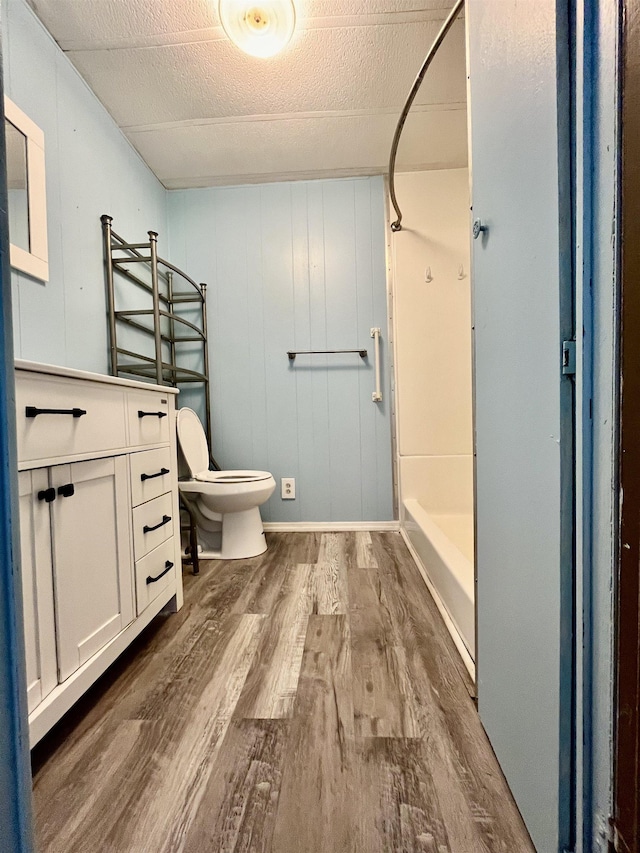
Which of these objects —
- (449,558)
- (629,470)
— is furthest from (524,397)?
(449,558)

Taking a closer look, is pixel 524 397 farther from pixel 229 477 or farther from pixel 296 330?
pixel 296 330

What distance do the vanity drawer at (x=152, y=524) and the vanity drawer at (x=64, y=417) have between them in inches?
9.7

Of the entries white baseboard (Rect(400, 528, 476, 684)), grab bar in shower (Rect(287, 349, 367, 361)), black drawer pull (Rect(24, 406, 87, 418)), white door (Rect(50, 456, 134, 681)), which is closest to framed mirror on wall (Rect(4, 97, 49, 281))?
→ black drawer pull (Rect(24, 406, 87, 418))

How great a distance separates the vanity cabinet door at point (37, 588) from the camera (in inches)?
29.8

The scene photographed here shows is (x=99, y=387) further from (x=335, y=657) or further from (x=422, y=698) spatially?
(x=422, y=698)

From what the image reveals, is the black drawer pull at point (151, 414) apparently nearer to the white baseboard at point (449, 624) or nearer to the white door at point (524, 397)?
the white door at point (524, 397)

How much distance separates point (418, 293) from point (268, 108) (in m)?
1.16

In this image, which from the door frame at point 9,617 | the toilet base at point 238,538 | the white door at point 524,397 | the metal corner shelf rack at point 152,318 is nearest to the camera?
the door frame at point 9,617

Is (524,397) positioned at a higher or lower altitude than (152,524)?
higher

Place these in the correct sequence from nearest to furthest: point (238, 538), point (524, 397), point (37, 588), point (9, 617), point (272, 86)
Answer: point (9, 617) < point (524, 397) < point (37, 588) < point (272, 86) < point (238, 538)

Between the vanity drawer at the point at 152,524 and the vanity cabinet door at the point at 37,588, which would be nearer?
the vanity cabinet door at the point at 37,588

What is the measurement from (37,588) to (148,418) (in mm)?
620

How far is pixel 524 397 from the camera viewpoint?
2.10 ft

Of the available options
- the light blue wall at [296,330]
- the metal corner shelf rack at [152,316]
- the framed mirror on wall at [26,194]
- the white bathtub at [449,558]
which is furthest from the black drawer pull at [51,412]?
the light blue wall at [296,330]
